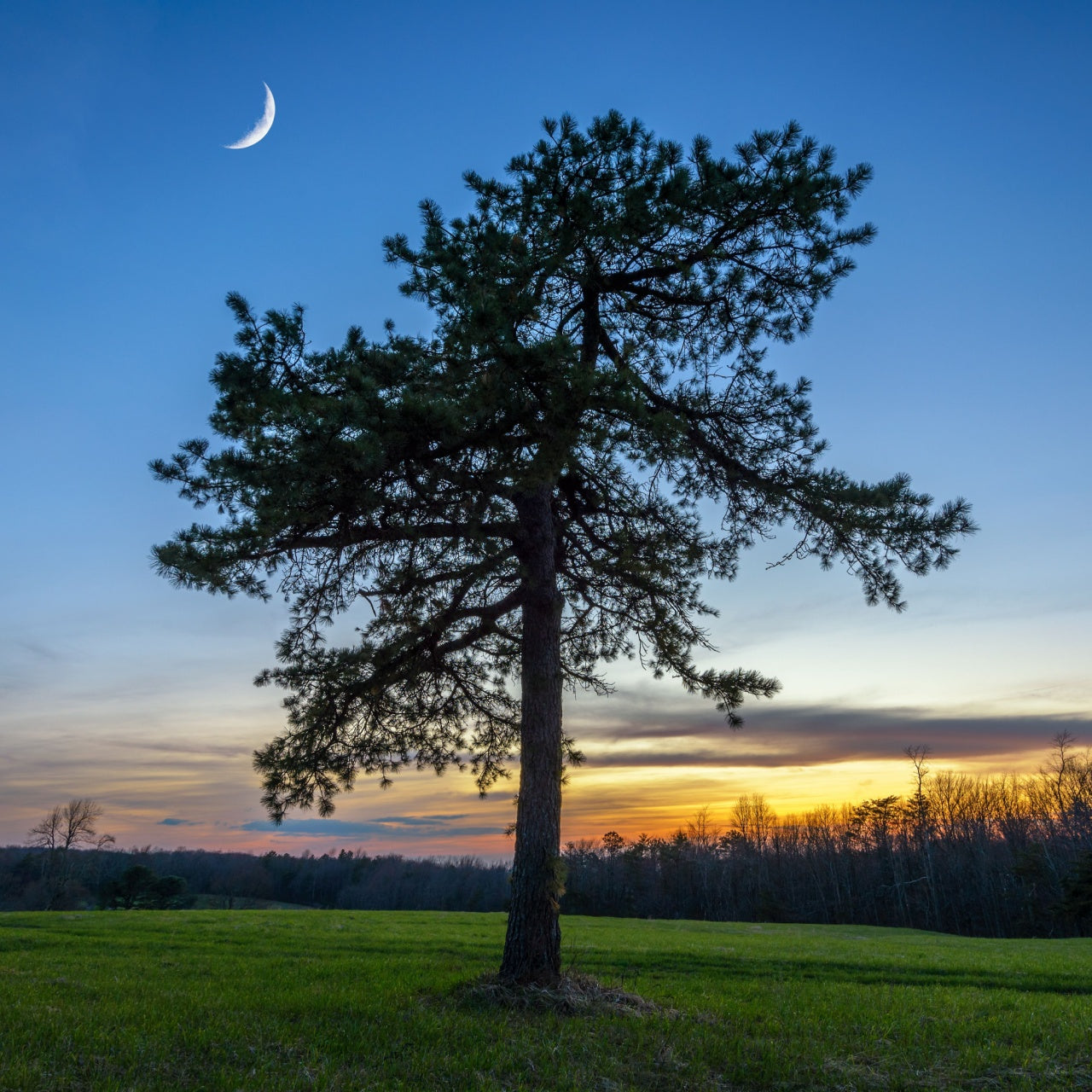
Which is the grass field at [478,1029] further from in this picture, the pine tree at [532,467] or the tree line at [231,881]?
the tree line at [231,881]

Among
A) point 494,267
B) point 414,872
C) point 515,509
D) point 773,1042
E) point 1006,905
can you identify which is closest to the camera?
point 773,1042

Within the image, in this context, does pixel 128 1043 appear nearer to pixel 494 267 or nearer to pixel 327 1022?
pixel 327 1022

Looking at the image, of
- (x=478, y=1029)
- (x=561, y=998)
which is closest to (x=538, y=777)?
(x=561, y=998)

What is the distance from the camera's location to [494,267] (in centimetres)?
812

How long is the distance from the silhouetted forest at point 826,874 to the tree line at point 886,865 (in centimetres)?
12

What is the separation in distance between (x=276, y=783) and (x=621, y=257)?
28.0ft

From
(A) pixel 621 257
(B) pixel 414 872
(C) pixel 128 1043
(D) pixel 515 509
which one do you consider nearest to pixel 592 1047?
(C) pixel 128 1043

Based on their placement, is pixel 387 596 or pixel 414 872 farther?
pixel 414 872

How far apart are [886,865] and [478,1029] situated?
6371cm

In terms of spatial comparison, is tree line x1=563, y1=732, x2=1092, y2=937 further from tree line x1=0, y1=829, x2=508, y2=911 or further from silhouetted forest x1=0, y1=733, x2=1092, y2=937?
tree line x1=0, y1=829, x2=508, y2=911

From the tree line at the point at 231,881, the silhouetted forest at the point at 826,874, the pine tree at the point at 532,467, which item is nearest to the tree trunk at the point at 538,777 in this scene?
the pine tree at the point at 532,467

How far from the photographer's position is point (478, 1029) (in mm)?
6801

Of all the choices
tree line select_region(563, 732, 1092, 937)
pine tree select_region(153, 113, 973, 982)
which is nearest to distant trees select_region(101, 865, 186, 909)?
tree line select_region(563, 732, 1092, 937)

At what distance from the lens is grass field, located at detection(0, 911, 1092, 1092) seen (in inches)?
224
